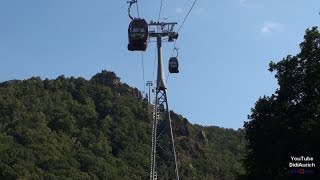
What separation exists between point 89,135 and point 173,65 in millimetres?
53893

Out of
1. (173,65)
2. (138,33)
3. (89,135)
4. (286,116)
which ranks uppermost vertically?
(89,135)

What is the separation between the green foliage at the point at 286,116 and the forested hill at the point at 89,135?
114ft

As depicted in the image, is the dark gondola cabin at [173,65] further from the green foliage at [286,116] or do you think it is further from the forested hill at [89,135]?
the forested hill at [89,135]

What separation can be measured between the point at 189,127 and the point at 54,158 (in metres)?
30.4

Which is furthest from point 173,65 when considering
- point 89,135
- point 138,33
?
point 89,135

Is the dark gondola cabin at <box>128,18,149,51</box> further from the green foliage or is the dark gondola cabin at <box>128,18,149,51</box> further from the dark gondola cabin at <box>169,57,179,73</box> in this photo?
the dark gondola cabin at <box>169,57,179,73</box>

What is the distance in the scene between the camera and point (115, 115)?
8794cm

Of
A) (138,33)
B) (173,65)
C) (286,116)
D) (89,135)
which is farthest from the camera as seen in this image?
(89,135)

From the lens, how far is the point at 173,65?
30094 mm

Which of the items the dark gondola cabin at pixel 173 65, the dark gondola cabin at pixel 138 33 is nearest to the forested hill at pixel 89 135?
the dark gondola cabin at pixel 173 65

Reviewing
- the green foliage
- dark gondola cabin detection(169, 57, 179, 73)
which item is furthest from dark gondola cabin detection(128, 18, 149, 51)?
dark gondola cabin detection(169, 57, 179, 73)

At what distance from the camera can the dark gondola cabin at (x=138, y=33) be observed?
20.7m

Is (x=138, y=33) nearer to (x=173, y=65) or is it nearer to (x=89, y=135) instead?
(x=173, y=65)

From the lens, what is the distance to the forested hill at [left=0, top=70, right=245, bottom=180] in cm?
7062
